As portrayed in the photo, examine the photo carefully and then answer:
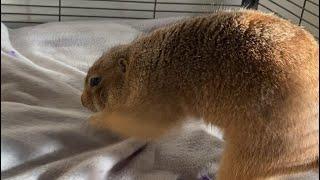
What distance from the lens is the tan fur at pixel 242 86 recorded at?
1.17m

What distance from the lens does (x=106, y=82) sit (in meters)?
1.59

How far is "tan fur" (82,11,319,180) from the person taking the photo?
45.9 inches

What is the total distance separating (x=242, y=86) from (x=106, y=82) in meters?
0.52

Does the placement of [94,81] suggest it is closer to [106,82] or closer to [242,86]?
[106,82]

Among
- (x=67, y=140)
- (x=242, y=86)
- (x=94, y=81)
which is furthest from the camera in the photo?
(x=94, y=81)

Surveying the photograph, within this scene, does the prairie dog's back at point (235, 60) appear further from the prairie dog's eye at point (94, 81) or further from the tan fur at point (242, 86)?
the prairie dog's eye at point (94, 81)

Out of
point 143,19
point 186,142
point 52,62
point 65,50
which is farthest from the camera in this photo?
point 143,19

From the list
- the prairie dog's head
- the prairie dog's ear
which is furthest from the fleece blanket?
the prairie dog's ear

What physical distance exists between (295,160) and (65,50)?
1201 mm

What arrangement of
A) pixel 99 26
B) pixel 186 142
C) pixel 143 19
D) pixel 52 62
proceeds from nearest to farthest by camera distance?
pixel 186 142
pixel 52 62
pixel 99 26
pixel 143 19

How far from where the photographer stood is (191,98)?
1349 mm

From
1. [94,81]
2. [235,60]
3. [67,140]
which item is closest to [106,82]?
[94,81]

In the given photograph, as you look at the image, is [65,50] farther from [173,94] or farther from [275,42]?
[275,42]

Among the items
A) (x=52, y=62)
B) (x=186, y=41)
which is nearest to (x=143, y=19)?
(x=52, y=62)
